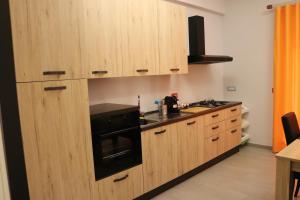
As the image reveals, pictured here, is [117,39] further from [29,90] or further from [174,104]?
[174,104]

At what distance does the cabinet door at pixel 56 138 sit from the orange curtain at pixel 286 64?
130 inches

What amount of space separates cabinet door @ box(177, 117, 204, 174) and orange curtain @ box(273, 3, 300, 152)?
5.29 feet

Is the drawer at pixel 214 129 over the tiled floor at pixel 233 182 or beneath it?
over

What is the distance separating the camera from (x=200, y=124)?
10.9 feet

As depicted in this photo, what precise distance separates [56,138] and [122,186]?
884 mm

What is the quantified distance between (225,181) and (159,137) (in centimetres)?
117

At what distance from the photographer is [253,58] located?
4.35 metres

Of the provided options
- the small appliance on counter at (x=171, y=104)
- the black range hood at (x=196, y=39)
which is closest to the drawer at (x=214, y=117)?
the small appliance on counter at (x=171, y=104)

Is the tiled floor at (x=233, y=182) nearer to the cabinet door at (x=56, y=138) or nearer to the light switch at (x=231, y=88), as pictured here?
the cabinet door at (x=56, y=138)

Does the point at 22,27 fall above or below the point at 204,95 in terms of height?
above

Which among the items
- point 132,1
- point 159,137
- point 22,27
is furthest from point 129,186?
point 132,1

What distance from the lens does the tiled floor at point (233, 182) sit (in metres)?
2.78

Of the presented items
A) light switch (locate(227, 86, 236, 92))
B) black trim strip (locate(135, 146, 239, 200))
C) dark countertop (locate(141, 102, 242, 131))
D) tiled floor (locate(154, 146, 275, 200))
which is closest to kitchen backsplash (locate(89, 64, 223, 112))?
light switch (locate(227, 86, 236, 92))

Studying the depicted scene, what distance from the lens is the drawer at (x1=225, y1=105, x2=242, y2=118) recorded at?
3838 millimetres
